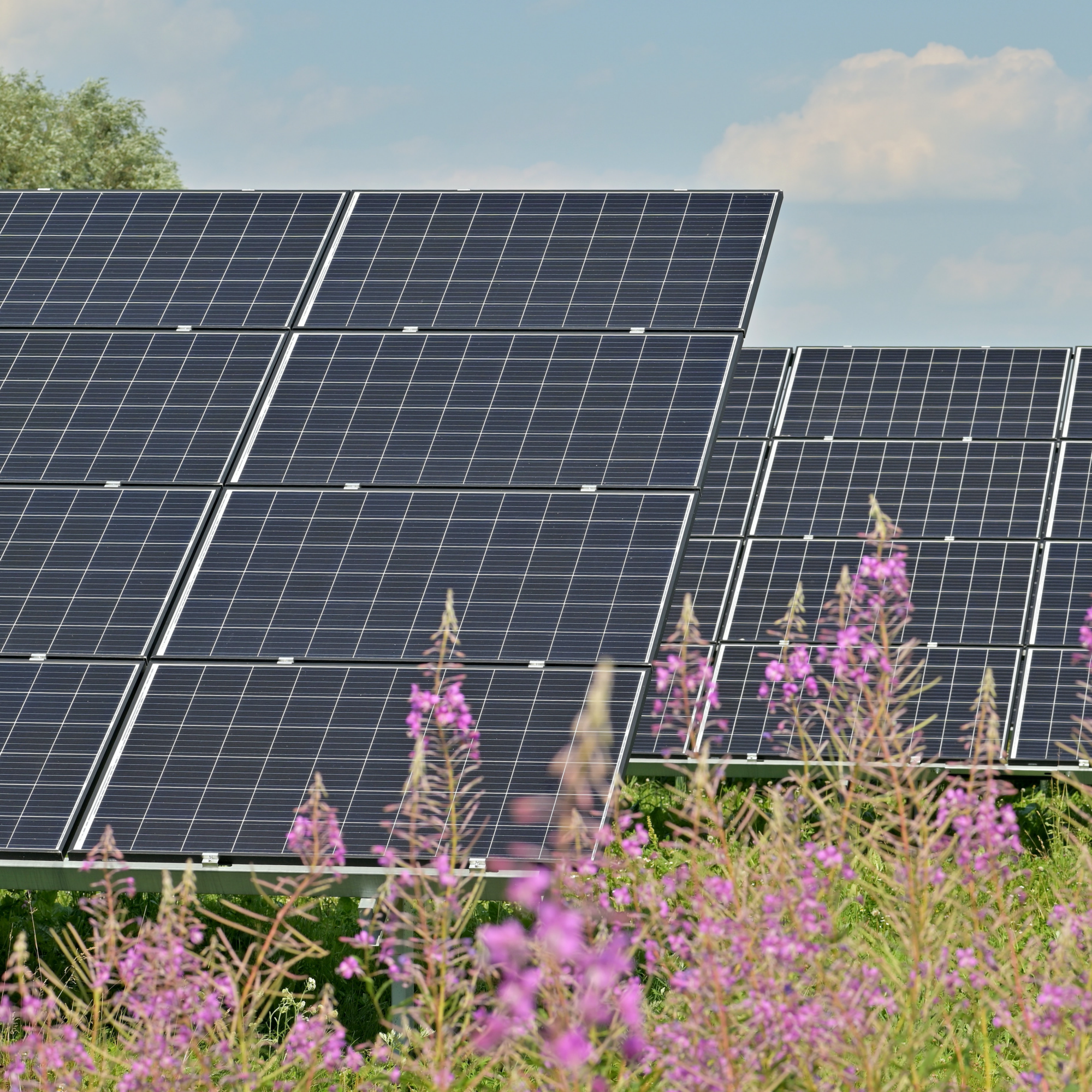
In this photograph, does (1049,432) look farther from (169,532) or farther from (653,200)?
(169,532)

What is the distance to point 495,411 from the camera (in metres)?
11.1

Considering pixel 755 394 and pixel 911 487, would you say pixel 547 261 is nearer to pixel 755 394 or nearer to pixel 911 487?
pixel 911 487

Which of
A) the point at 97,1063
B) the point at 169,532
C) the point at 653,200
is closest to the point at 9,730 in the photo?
the point at 169,532

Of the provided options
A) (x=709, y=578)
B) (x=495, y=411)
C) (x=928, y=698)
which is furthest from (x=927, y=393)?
(x=495, y=411)

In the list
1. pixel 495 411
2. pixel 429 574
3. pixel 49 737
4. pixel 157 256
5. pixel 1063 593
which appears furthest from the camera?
pixel 1063 593

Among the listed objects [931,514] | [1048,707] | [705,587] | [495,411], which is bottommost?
[495,411]

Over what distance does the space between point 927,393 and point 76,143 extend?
35.1 m

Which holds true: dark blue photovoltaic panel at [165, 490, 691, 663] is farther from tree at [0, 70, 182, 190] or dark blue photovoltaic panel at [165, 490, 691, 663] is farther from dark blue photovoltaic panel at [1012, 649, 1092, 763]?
tree at [0, 70, 182, 190]

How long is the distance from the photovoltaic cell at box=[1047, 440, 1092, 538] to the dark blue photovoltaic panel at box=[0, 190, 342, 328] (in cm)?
959

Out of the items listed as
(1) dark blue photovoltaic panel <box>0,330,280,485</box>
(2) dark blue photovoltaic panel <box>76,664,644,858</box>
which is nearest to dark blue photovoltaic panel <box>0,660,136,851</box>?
(2) dark blue photovoltaic panel <box>76,664,644,858</box>

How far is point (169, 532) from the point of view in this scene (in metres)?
10.5

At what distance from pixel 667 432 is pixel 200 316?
431cm

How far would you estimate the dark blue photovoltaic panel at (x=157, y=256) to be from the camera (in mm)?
12555

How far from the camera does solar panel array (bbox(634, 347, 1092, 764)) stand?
16016 mm
